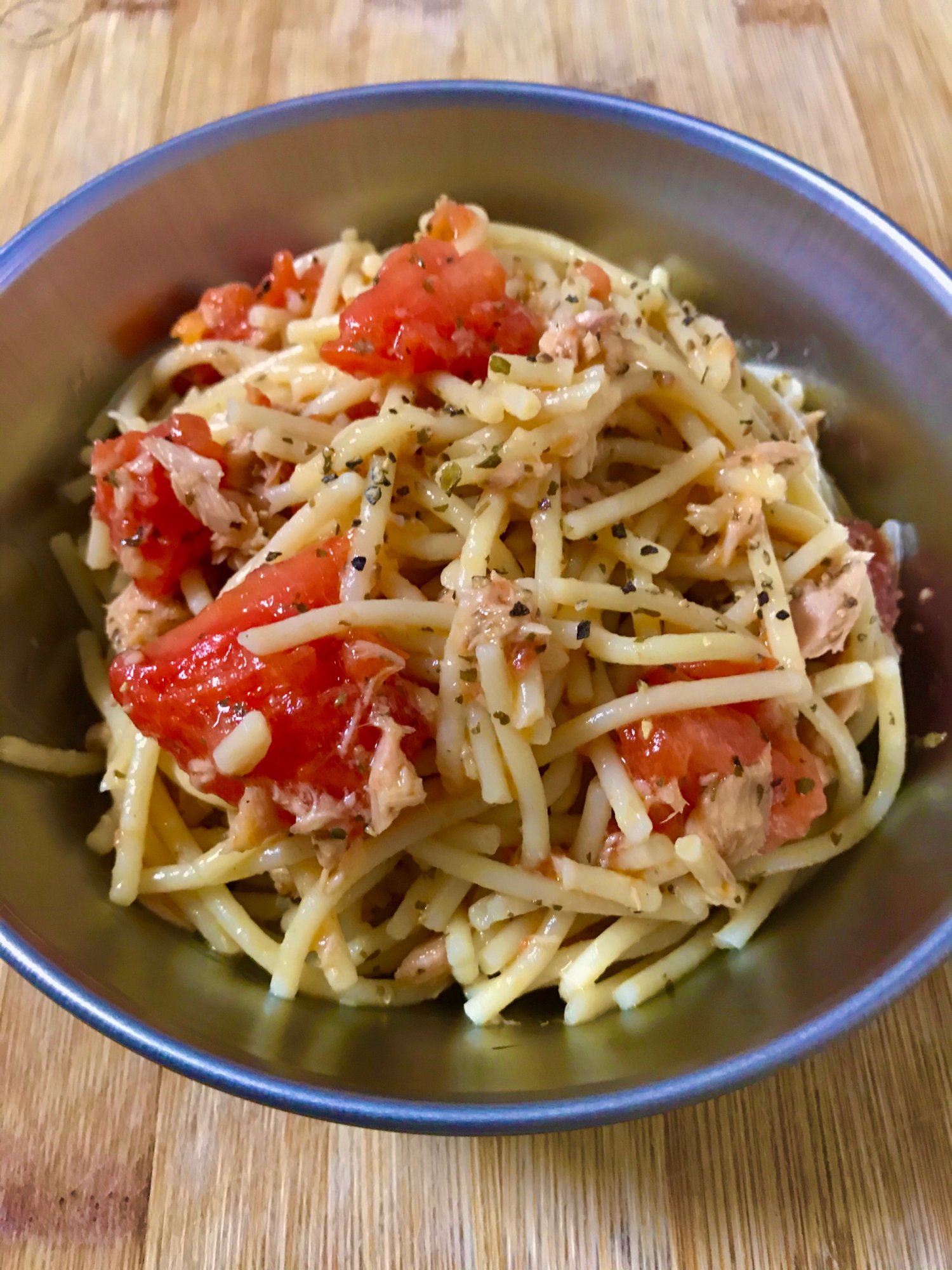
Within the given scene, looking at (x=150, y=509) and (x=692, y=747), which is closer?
(x=692, y=747)

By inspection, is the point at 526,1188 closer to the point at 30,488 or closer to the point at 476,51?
the point at 30,488

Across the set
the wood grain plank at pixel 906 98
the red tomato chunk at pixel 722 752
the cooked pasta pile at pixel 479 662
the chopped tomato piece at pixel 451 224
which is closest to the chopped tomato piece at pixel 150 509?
the cooked pasta pile at pixel 479 662

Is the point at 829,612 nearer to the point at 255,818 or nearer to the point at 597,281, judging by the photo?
the point at 597,281

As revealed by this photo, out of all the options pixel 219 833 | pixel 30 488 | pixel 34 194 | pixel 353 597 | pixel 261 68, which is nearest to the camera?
pixel 353 597

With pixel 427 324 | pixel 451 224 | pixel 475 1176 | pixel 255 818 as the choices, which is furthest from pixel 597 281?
pixel 475 1176

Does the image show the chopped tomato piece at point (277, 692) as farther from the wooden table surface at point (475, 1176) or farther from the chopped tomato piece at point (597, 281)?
the chopped tomato piece at point (597, 281)

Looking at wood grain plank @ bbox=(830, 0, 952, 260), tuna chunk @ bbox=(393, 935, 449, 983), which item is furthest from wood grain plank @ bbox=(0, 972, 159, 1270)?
wood grain plank @ bbox=(830, 0, 952, 260)

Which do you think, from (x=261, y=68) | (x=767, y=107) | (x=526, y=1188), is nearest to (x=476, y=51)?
(x=261, y=68)
